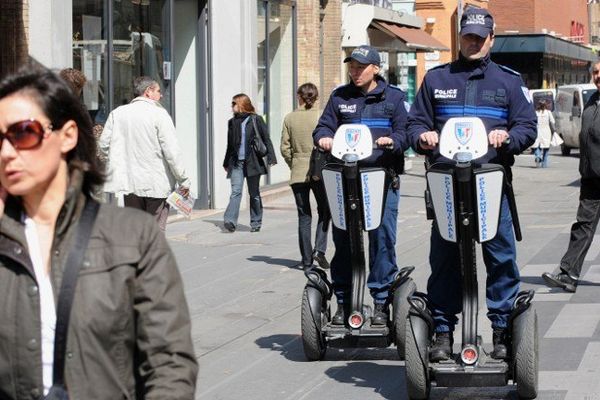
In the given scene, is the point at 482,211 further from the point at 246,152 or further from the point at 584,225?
the point at 246,152

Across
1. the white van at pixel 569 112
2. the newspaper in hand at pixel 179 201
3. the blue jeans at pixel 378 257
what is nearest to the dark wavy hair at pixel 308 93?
the newspaper in hand at pixel 179 201

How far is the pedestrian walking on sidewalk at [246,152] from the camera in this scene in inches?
647

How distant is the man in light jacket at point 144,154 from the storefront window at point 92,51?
461 cm

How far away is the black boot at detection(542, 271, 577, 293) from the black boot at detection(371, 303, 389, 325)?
3.13 metres

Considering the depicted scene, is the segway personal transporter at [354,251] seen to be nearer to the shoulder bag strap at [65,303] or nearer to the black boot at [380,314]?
the black boot at [380,314]

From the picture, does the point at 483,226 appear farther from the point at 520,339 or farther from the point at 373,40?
the point at 373,40

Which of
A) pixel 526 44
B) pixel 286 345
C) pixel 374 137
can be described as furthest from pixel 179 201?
pixel 526 44

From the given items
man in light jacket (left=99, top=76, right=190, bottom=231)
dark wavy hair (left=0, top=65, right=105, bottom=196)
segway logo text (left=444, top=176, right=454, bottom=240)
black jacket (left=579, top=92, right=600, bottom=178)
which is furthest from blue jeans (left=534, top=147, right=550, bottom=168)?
dark wavy hair (left=0, top=65, right=105, bottom=196)

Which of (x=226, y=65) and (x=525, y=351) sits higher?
(x=226, y=65)

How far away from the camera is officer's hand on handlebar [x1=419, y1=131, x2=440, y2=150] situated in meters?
6.84

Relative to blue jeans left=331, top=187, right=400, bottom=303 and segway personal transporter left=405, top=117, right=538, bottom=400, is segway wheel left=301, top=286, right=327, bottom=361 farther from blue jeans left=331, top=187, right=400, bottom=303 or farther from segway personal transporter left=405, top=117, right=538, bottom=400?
segway personal transporter left=405, top=117, right=538, bottom=400

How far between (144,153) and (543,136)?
72.6 feet

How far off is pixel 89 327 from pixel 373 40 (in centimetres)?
2855

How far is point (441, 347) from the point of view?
696 cm
